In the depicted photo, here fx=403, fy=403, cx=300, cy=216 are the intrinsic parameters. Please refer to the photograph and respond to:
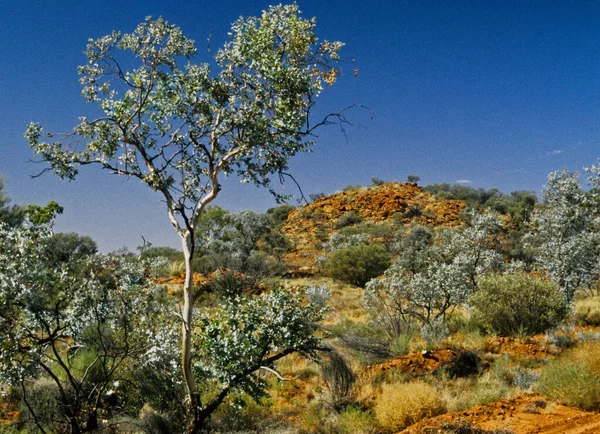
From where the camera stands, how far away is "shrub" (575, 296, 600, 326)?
49.4 feet

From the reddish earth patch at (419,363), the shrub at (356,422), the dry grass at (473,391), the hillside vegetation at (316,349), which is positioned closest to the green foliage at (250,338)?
the hillside vegetation at (316,349)

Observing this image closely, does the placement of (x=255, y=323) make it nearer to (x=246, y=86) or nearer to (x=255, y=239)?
(x=246, y=86)

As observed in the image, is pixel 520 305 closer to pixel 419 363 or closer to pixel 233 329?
pixel 419 363

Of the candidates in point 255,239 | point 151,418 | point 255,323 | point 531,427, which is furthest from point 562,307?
point 255,239

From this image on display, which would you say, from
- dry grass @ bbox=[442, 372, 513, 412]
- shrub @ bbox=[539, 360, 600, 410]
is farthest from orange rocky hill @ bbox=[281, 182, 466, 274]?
shrub @ bbox=[539, 360, 600, 410]

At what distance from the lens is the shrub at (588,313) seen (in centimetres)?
1505

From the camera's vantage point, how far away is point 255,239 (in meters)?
36.7

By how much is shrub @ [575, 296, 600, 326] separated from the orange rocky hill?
2869 centimetres

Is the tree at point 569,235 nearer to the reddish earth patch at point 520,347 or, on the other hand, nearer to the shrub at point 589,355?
the reddish earth patch at point 520,347

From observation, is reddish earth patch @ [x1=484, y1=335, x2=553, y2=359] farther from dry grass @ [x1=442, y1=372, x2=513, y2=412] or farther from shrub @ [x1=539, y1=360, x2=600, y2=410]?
shrub @ [x1=539, y1=360, x2=600, y2=410]

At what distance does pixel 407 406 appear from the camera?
7.82 metres

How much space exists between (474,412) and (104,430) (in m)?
6.81

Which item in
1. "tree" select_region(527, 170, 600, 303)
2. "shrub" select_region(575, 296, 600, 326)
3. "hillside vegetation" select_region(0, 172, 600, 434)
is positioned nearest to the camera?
"hillside vegetation" select_region(0, 172, 600, 434)

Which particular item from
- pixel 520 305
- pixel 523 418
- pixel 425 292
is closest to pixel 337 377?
pixel 523 418
